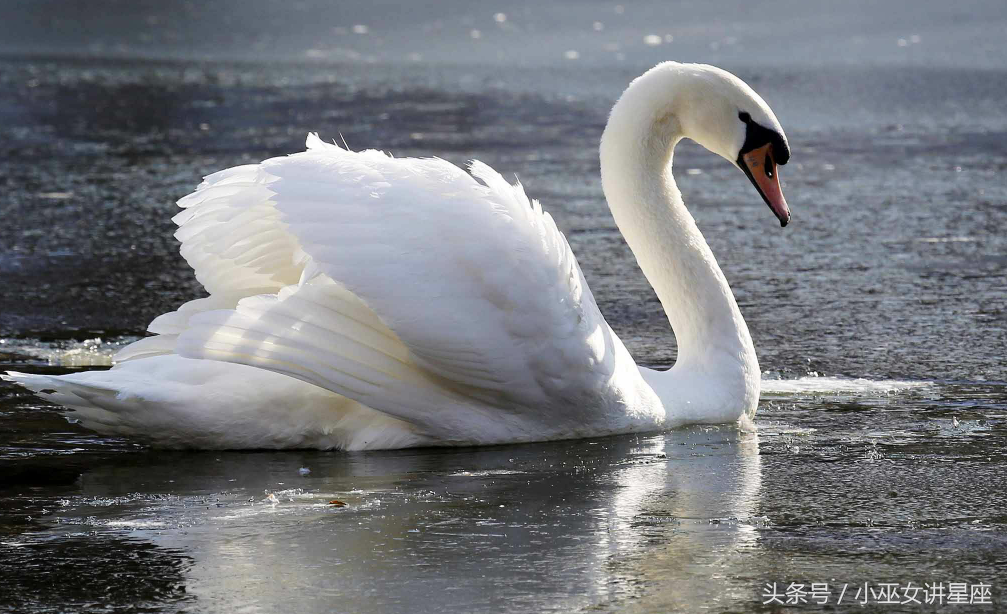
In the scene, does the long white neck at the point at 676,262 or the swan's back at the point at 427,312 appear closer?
the swan's back at the point at 427,312

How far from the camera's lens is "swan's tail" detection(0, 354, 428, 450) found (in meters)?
4.73

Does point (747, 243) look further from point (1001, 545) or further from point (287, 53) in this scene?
point (287, 53)

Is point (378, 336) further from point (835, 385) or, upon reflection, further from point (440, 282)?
point (835, 385)

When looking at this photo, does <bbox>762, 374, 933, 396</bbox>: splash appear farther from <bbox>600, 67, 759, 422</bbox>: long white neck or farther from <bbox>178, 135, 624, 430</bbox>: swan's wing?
<bbox>178, 135, 624, 430</bbox>: swan's wing

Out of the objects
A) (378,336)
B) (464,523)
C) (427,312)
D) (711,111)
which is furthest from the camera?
(711,111)

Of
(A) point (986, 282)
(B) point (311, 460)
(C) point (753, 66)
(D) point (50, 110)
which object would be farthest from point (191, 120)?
(B) point (311, 460)

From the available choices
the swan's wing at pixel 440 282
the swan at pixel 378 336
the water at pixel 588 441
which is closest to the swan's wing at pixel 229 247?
the swan at pixel 378 336

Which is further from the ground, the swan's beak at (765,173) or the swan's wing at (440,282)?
the swan's beak at (765,173)

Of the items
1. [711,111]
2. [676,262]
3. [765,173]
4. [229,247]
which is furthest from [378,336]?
[765,173]

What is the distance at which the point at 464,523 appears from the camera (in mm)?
3967

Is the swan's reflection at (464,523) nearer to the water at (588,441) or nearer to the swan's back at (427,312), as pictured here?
the water at (588,441)

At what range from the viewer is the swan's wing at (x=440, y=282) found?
459 centimetres

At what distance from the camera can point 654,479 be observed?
449 centimetres

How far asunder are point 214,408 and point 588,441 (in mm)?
1192
